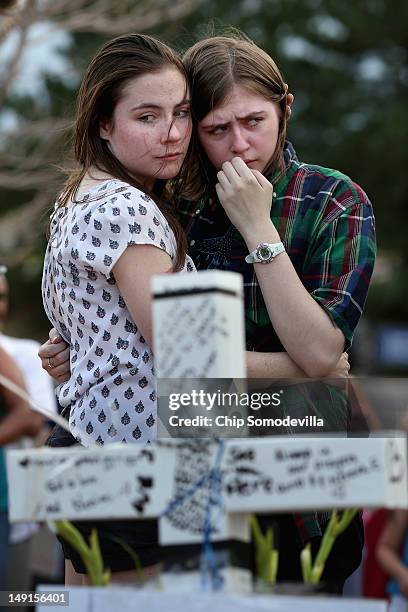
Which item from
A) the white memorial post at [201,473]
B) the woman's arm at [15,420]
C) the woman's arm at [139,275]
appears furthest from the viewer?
the woman's arm at [15,420]

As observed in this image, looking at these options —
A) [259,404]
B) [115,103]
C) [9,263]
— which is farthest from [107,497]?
[9,263]

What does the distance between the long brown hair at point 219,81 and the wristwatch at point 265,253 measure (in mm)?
383

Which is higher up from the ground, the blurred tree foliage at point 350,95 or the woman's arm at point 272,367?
the blurred tree foliage at point 350,95

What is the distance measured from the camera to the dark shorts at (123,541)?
7.43 ft

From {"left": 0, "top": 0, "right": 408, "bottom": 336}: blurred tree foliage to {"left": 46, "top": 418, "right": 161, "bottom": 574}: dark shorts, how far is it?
603 inches

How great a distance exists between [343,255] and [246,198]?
263 millimetres

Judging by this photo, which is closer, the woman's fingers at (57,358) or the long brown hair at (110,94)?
the long brown hair at (110,94)

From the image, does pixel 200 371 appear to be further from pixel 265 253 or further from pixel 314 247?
pixel 314 247

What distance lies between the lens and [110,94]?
8.18 feet

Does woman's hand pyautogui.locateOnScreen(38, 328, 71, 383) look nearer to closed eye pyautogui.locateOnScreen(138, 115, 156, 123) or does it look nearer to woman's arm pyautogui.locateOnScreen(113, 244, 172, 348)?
woman's arm pyautogui.locateOnScreen(113, 244, 172, 348)

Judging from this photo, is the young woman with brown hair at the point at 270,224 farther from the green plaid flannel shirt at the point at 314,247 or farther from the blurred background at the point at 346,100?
the blurred background at the point at 346,100

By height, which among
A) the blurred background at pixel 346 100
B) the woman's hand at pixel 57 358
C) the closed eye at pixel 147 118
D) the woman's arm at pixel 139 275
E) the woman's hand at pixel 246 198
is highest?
the blurred background at pixel 346 100

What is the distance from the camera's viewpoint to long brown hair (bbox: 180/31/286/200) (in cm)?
258

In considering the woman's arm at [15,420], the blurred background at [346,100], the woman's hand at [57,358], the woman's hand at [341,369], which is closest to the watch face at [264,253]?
the woman's hand at [341,369]
